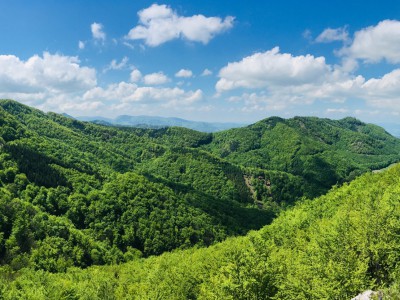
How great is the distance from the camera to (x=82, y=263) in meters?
126

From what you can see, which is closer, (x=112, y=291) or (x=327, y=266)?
(x=327, y=266)

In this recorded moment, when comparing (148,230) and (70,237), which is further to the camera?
(148,230)

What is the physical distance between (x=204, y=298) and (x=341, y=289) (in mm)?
23369

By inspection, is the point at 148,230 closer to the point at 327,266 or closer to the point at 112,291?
the point at 112,291

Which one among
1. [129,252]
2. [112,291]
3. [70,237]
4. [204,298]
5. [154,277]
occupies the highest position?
[204,298]

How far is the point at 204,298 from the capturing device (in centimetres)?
5022

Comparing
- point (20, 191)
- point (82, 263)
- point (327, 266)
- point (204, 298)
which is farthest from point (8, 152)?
point (327, 266)

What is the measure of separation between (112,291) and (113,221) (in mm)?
109174

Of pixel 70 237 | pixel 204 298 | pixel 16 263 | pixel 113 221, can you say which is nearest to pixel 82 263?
pixel 70 237

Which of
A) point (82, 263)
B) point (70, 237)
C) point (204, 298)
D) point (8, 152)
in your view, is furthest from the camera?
point (8, 152)

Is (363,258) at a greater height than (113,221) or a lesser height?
greater

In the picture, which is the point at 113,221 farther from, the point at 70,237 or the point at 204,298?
the point at 204,298

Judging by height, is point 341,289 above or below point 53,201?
above

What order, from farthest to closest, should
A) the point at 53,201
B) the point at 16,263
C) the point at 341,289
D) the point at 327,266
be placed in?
the point at 53,201 < the point at 16,263 < the point at 327,266 < the point at 341,289
